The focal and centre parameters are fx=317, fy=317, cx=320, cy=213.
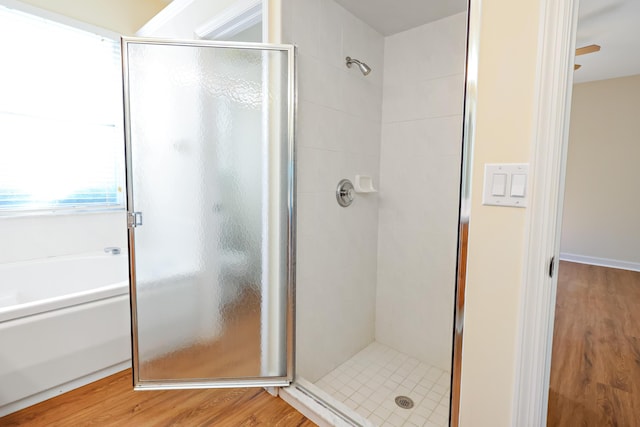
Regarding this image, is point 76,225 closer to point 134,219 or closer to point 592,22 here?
point 134,219

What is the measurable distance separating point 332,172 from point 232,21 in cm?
106

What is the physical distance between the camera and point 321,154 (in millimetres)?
1862

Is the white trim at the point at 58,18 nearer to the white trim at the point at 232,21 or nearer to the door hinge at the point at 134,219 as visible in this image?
the white trim at the point at 232,21

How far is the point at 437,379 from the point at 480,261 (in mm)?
1417

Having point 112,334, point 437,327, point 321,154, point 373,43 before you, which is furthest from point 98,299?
point 373,43

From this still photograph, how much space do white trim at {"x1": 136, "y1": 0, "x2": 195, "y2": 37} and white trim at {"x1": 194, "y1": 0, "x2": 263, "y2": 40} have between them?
0.71 feet

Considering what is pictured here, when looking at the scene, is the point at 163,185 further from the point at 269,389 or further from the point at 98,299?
the point at 269,389

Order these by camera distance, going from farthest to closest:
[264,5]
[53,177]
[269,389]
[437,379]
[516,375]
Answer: [53,177]
[437,379]
[269,389]
[264,5]
[516,375]

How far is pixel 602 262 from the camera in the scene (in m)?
4.67

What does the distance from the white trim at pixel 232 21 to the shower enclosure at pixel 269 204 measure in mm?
263

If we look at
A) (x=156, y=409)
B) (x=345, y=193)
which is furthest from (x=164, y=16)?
(x=156, y=409)

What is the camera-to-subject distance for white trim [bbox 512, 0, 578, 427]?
901 mm

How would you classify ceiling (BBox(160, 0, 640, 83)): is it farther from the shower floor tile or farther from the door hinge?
the shower floor tile

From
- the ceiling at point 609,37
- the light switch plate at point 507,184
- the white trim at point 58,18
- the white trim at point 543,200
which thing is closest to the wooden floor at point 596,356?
the white trim at point 543,200
